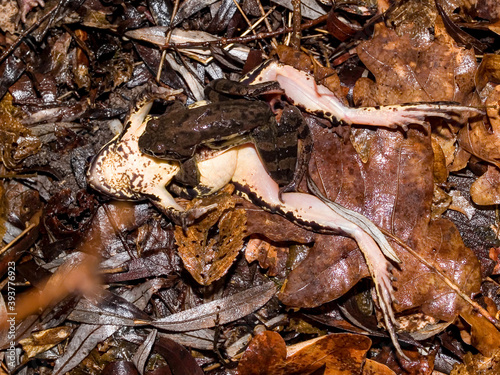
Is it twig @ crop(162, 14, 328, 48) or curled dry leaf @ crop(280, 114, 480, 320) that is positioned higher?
twig @ crop(162, 14, 328, 48)

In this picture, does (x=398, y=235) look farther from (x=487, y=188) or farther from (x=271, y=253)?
(x=271, y=253)

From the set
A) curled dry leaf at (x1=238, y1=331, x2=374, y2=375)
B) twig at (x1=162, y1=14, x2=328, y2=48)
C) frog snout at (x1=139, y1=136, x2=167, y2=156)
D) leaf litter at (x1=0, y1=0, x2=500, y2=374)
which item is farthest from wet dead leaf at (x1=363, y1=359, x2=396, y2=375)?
twig at (x1=162, y1=14, x2=328, y2=48)

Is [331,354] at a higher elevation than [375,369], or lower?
higher

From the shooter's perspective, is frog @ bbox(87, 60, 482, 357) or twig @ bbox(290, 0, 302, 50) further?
twig @ bbox(290, 0, 302, 50)

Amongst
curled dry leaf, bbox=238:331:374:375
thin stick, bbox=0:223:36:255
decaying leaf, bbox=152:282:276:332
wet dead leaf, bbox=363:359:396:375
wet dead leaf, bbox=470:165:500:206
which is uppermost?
thin stick, bbox=0:223:36:255

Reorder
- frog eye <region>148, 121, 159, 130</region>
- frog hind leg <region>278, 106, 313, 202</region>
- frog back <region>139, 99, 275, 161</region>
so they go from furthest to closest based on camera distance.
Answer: frog hind leg <region>278, 106, 313, 202</region>
frog eye <region>148, 121, 159, 130</region>
frog back <region>139, 99, 275, 161</region>

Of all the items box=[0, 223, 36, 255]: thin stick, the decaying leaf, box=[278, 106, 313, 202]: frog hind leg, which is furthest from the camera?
box=[0, 223, 36, 255]: thin stick

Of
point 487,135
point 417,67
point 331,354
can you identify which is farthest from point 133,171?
point 487,135

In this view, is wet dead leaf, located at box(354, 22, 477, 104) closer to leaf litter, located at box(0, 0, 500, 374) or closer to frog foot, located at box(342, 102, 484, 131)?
leaf litter, located at box(0, 0, 500, 374)
